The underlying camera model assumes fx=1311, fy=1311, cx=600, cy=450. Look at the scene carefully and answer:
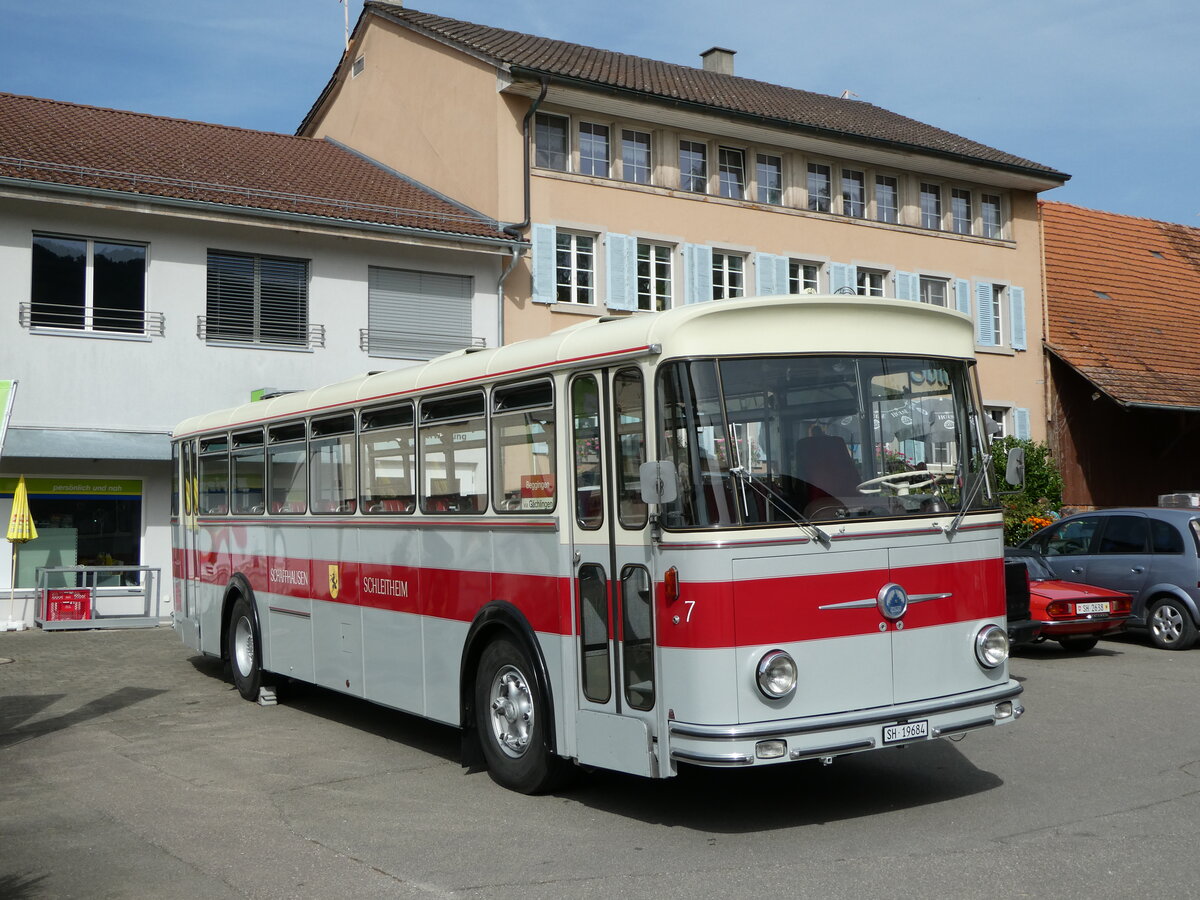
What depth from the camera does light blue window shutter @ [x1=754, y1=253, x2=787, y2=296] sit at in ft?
91.3

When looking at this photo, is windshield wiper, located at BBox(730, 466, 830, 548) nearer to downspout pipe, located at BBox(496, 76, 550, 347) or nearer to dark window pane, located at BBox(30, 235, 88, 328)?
dark window pane, located at BBox(30, 235, 88, 328)

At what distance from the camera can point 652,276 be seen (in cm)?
2664

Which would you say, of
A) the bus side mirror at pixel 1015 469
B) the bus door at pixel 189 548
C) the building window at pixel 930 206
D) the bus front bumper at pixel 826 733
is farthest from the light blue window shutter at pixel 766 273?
the bus front bumper at pixel 826 733

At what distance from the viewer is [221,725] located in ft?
38.1

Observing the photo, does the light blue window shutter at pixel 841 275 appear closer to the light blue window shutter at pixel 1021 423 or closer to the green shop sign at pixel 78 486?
the light blue window shutter at pixel 1021 423

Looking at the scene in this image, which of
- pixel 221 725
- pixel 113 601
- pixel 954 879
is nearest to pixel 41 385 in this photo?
pixel 113 601

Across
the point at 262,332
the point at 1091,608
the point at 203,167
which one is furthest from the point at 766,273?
the point at 1091,608

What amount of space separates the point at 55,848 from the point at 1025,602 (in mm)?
8906

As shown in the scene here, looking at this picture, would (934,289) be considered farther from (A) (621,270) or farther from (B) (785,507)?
(B) (785,507)

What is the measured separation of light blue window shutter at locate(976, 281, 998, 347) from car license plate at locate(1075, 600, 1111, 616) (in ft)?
57.0

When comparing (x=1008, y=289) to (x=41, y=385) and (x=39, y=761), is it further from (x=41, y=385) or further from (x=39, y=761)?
(x=39, y=761)

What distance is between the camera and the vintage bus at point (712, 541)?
23.0 feet

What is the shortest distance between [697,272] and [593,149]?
326 centimetres

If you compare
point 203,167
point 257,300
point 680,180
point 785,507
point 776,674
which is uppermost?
point 680,180
